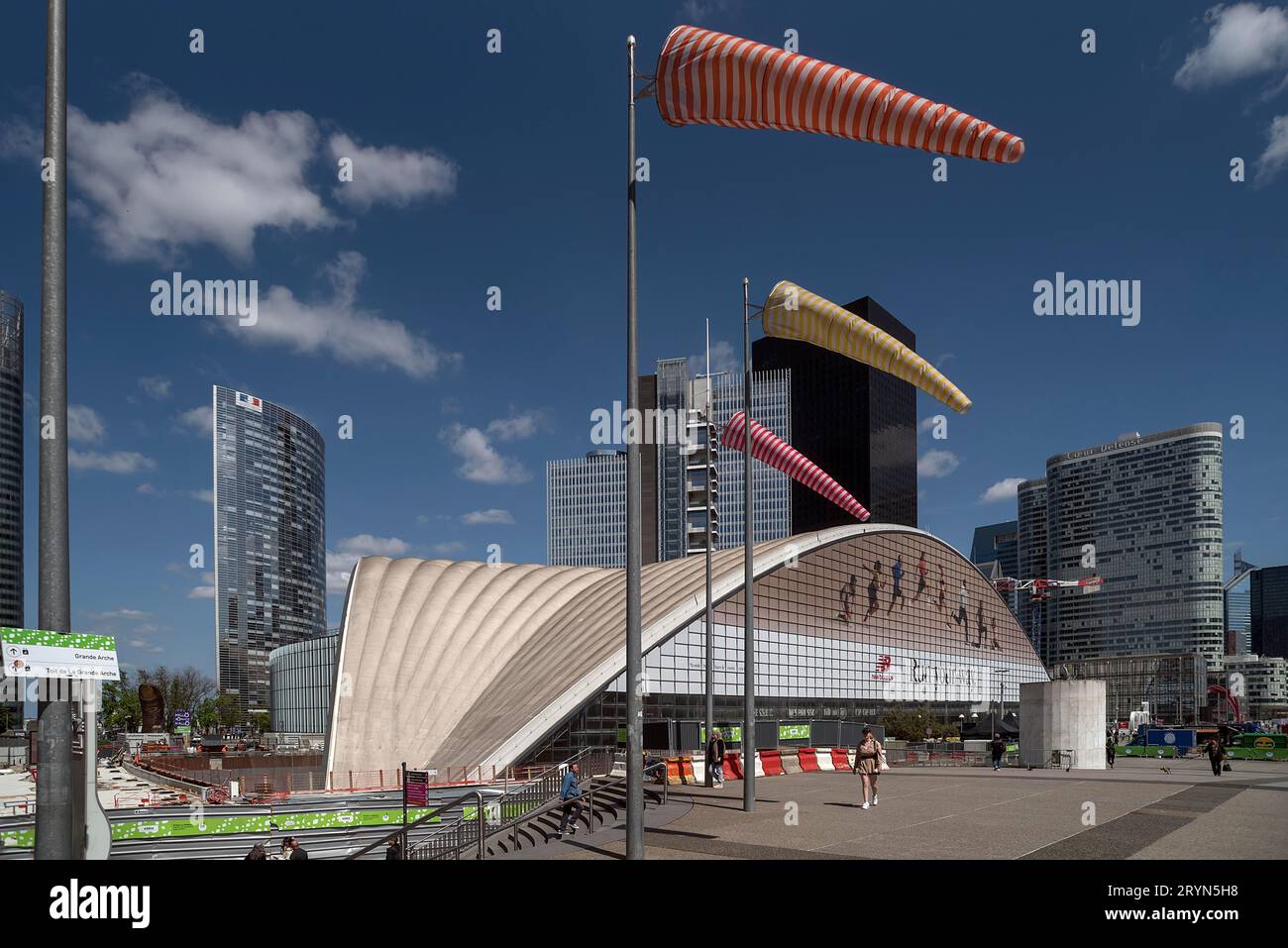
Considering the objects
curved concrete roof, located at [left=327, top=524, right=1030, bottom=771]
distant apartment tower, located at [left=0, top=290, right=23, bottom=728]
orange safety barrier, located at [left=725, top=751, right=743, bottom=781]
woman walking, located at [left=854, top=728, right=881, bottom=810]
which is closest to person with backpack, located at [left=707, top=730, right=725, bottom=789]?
orange safety barrier, located at [left=725, top=751, right=743, bottom=781]

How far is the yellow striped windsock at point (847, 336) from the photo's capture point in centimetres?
1886

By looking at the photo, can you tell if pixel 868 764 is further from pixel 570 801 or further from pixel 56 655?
pixel 56 655

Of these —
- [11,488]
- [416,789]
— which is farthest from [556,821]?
[11,488]

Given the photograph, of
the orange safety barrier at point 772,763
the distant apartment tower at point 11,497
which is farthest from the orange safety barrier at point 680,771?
the distant apartment tower at point 11,497

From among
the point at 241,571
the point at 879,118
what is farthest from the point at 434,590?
the point at 241,571

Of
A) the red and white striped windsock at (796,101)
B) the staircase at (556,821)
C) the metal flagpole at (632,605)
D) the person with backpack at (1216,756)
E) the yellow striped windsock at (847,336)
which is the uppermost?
the red and white striped windsock at (796,101)

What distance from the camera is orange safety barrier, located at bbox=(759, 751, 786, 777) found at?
3262 cm

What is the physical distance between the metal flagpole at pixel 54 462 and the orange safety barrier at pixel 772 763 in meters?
26.9

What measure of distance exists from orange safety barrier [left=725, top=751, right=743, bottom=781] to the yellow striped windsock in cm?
1495

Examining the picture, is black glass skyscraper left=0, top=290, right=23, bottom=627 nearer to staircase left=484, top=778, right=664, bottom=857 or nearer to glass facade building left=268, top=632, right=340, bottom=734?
glass facade building left=268, top=632, right=340, bottom=734

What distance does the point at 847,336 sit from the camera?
19703 millimetres

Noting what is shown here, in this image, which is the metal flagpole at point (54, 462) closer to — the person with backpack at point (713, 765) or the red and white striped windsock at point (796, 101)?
the red and white striped windsock at point (796, 101)

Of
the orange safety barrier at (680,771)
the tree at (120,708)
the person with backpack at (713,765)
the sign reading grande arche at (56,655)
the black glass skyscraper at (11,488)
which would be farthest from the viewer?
the black glass skyscraper at (11,488)
